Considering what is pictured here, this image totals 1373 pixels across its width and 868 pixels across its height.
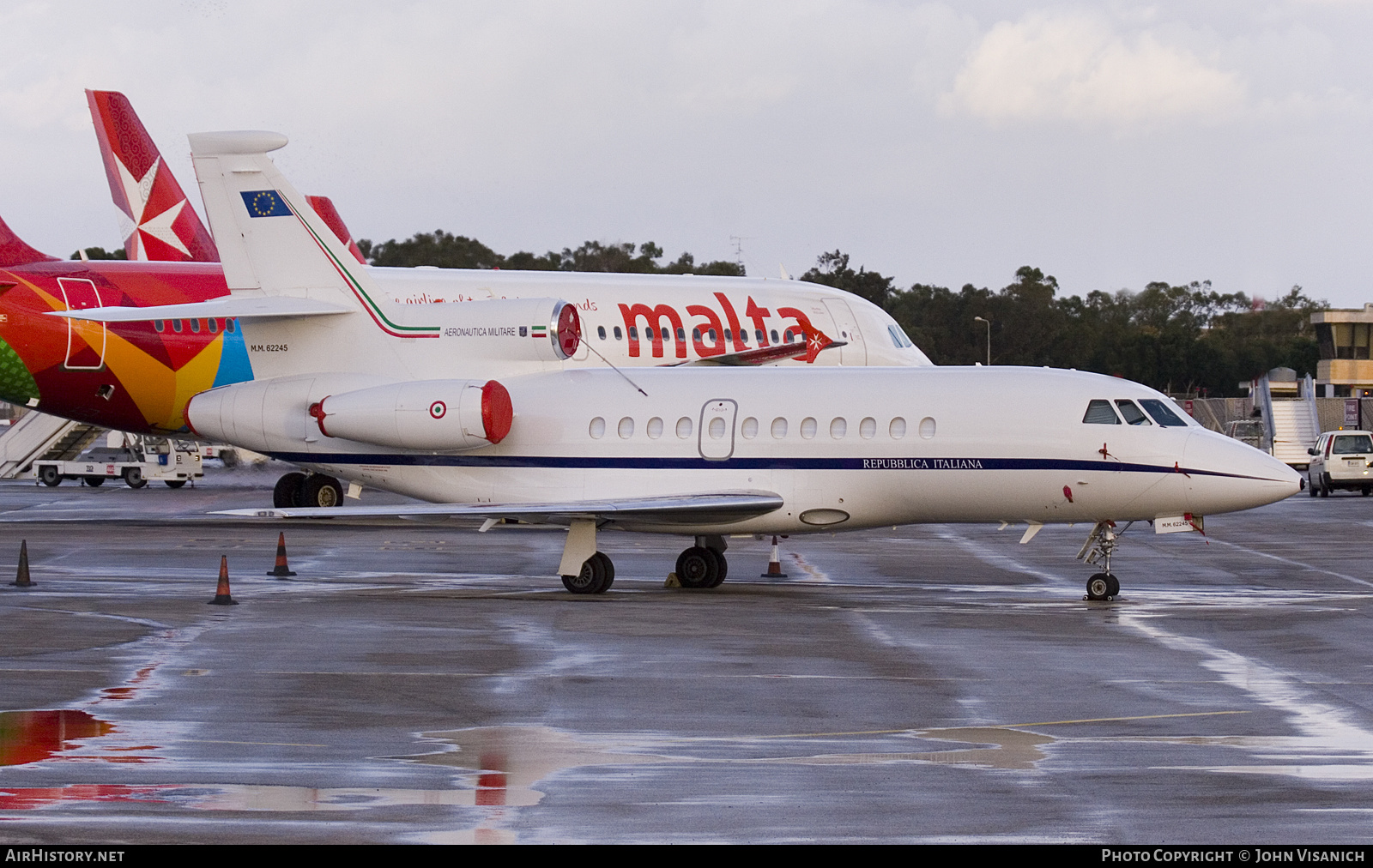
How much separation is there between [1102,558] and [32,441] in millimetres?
38959

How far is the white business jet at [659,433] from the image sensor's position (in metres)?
21.1

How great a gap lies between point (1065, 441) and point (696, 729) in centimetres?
1057

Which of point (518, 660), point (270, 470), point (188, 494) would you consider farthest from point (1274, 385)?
point (518, 660)

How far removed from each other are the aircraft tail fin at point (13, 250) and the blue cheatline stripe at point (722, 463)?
12643 mm

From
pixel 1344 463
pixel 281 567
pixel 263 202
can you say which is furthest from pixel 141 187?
pixel 1344 463

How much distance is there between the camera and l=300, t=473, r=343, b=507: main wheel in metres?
31.9

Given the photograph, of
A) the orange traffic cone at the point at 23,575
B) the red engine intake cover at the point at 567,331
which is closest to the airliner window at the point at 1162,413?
the red engine intake cover at the point at 567,331

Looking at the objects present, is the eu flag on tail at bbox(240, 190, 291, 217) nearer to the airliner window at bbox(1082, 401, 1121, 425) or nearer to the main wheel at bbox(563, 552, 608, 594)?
the main wheel at bbox(563, 552, 608, 594)

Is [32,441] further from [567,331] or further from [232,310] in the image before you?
[567,331]

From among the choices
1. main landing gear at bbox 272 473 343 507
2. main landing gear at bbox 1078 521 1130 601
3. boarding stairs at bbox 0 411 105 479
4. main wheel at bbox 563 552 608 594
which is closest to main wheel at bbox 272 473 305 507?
main landing gear at bbox 272 473 343 507

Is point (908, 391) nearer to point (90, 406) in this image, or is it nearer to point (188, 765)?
point (188, 765)

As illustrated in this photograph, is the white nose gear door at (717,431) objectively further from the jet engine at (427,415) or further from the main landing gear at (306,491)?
the main landing gear at (306,491)

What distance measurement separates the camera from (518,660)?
15.4 m

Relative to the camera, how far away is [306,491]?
31.9m
